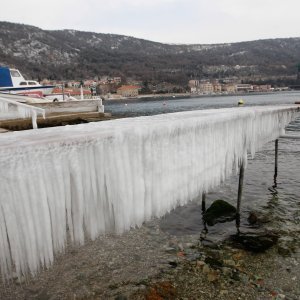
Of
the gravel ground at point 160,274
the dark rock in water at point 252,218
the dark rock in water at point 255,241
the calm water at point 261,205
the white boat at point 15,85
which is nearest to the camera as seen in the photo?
the gravel ground at point 160,274

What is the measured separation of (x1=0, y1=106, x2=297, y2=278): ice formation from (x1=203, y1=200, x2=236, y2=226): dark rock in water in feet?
18.2

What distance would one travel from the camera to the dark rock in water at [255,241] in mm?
8188

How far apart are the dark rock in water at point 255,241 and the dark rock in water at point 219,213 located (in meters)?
1.17

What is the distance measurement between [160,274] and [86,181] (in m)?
4.49

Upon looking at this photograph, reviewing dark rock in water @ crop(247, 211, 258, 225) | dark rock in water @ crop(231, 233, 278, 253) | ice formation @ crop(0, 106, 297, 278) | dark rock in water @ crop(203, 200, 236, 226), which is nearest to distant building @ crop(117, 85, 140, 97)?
dark rock in water @ crop(203, 200, 236, 226)

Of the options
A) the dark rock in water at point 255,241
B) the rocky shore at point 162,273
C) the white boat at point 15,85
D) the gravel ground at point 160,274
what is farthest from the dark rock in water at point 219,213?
the white boat at point 15,85

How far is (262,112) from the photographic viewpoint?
8.70 meters

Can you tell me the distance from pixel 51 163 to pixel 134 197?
4.18ft

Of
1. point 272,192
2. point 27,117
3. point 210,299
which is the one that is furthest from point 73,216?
point 27,117

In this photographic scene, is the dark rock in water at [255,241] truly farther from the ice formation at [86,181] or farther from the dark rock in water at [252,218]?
the ice formation at [86,181]

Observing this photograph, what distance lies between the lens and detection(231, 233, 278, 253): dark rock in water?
8.19 metres

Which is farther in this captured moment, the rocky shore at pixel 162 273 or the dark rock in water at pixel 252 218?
the dark rock in water at pixel 252 218

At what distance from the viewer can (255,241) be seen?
850cm

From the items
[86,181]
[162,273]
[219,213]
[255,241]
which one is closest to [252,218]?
[219,213]
